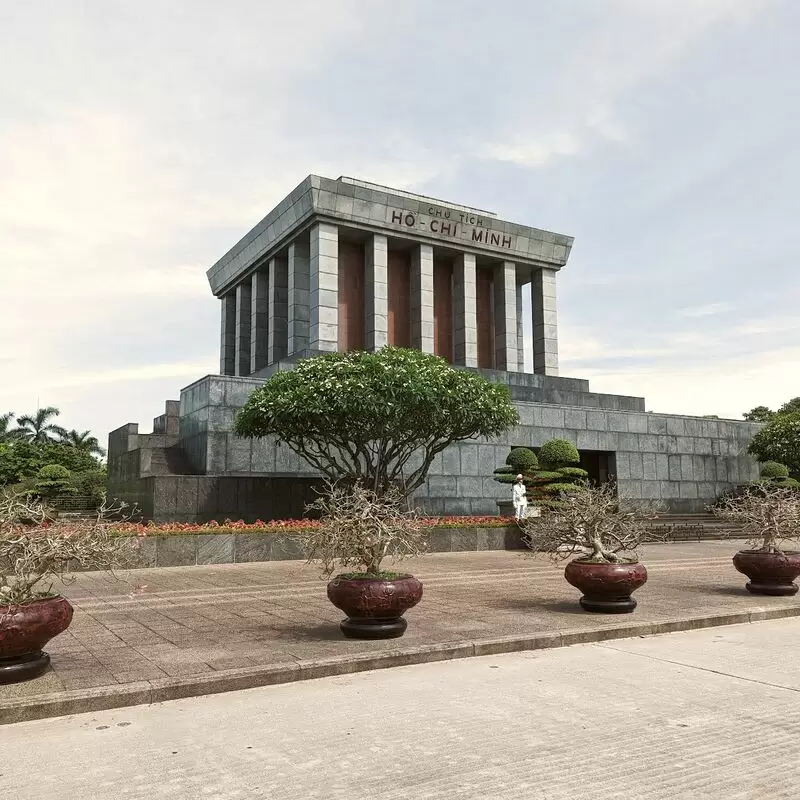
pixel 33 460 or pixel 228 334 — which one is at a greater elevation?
pixel 228 334

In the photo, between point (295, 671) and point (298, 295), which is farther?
point (298, 295)

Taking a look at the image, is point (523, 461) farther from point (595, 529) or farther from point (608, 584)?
point (608, 584)

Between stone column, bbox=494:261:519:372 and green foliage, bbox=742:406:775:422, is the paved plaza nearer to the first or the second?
stone column, bbox=494:261:519:372

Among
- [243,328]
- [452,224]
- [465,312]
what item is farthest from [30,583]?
[243,328]

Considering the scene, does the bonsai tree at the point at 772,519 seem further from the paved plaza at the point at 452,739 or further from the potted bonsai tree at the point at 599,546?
the paved plaza at the point at 452,739

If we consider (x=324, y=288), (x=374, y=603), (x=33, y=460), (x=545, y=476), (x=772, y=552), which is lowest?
(x=374, y=603)

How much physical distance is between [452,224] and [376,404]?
17622mm

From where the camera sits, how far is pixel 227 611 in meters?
10.4

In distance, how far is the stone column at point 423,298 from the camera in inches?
1315

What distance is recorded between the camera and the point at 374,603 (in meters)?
8.20

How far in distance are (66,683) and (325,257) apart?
83.1 ft

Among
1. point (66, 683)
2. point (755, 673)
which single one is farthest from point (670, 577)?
point (66, 683)

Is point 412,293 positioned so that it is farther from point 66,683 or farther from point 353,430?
point 66,683

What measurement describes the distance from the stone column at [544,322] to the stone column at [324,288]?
10.7m
